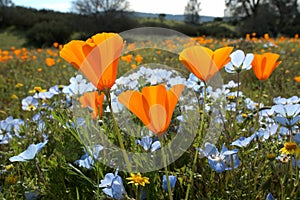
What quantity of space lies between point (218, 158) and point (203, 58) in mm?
319

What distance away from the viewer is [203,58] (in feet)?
2.69

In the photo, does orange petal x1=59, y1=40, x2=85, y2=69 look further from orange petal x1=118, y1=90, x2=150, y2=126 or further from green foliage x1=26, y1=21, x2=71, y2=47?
green foliage x1=26, y1=21, x2=71, y2=47

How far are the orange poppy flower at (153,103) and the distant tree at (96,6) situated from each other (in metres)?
16.0

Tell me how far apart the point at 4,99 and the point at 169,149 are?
2.83 metres

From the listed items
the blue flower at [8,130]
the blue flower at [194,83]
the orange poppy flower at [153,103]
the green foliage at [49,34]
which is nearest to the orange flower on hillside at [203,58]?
the orange poppy flower at [153,103]

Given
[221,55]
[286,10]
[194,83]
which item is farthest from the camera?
[286,10]

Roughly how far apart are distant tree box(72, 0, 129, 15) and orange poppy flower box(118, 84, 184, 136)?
1603cm

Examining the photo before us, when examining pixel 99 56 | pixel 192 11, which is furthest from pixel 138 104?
pixel 192 11

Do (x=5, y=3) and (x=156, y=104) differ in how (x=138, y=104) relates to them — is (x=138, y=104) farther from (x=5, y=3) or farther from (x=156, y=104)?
(x=5, y=3)

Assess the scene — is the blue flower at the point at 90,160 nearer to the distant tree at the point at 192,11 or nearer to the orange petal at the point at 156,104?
the orange petal at the point at 156,104

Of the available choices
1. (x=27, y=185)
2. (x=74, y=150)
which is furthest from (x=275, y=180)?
(x=27, y=185)

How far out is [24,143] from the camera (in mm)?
1524

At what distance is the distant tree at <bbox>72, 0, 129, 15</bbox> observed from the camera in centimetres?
1669

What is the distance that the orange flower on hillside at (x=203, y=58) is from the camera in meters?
0.82
